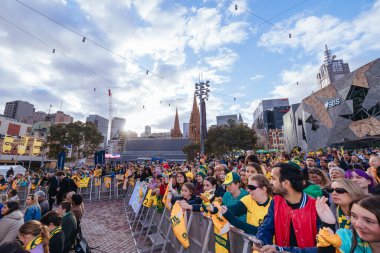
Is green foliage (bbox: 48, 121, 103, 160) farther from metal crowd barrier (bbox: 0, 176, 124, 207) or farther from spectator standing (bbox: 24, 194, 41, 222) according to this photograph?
spectator standing (bbox: 24, 194, 41, 222)

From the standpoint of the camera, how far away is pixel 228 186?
3.57m

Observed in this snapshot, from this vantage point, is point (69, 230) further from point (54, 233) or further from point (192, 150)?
point (192, 150)

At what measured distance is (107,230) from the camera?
7.81 meters

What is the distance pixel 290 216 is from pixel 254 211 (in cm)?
83

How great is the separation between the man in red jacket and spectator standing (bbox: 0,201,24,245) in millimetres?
4955

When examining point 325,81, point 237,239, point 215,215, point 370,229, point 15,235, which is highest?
point 325,81

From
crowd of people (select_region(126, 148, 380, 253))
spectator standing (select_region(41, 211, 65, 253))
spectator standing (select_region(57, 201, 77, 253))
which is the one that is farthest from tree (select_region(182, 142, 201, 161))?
crowd of people (select_region(126, 148, 380, 253))

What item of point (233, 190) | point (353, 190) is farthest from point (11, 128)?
point (353, 190)

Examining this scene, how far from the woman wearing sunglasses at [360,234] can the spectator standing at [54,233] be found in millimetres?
4172

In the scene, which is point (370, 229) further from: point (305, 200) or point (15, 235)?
point (15, 235)

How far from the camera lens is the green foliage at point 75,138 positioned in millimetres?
33062

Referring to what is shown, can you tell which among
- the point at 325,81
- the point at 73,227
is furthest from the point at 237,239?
the point at 325,81

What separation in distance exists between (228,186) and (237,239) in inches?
41.8

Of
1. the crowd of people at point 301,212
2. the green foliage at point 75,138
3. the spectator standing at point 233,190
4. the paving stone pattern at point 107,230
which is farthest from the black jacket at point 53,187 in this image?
the green foliage at point 75,138
